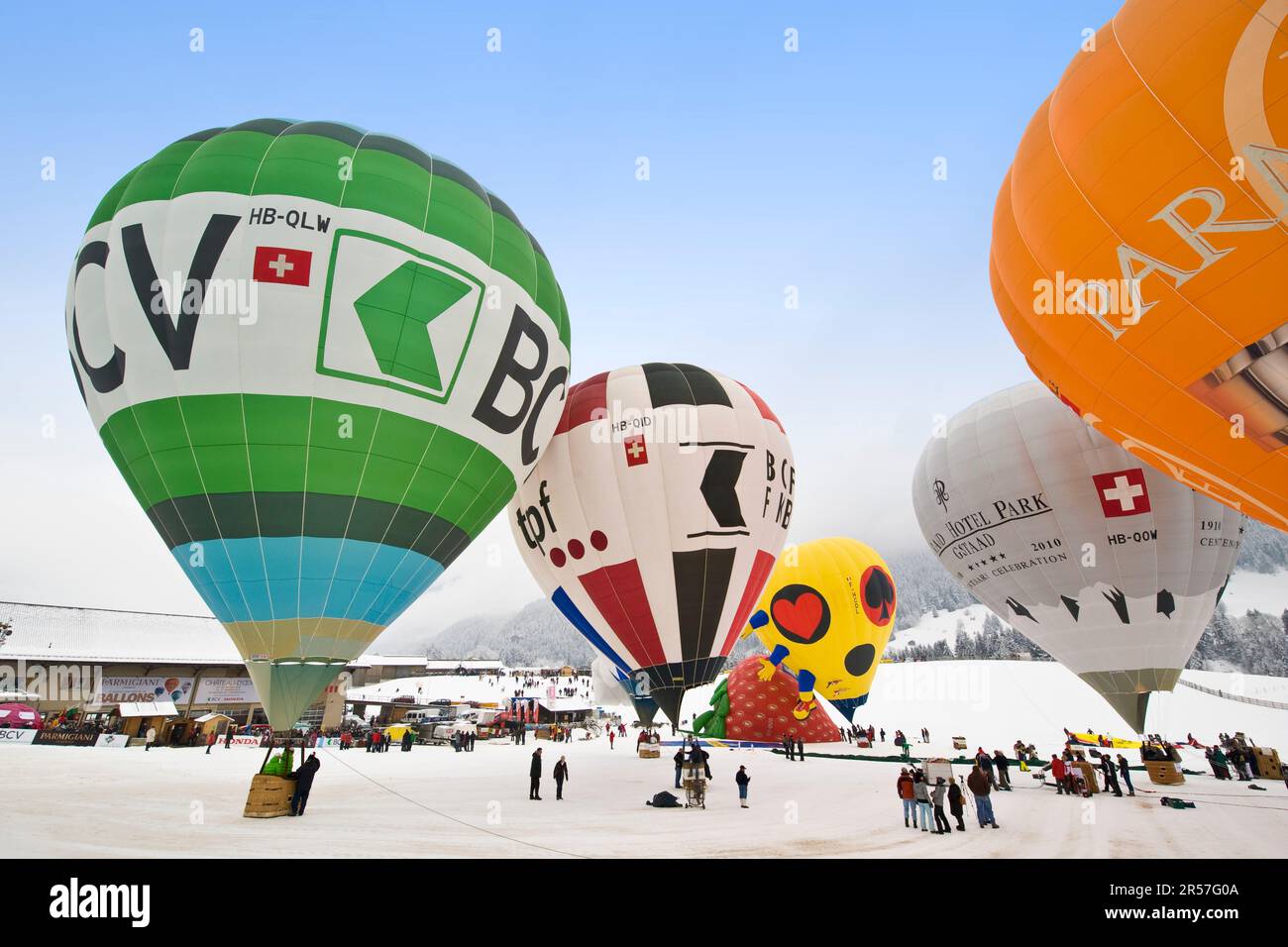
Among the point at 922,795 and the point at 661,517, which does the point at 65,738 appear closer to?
the point at 661,517

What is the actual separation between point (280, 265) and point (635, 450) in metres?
7.98

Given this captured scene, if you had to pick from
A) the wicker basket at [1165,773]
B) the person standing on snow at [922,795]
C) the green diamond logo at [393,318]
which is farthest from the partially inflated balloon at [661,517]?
the wicker basket at [1165,773]

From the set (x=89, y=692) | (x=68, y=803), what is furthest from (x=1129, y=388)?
(x=89, y=692)

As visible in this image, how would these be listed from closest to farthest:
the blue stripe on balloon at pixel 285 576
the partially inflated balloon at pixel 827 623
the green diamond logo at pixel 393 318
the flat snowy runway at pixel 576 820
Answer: the flat snowy runway at pixel 576 820, the blue stripe on balloon at pixel 285 576, the green diamond logo at pixel 393 318, the partially inflated balloon at pixel 827 623

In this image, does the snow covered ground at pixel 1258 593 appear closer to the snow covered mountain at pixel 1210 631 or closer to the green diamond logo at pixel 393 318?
the snow covered mountain at pixel 1210 631

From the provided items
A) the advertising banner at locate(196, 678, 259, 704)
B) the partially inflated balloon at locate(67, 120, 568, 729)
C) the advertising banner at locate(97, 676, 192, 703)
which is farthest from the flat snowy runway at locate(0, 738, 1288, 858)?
the advertising banner at locate(196, 678, 259, 704)

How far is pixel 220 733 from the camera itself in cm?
3086

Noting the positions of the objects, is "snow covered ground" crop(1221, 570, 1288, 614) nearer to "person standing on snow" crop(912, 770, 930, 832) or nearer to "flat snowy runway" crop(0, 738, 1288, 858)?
"flat snowy runway" crop(0, 738, 1288, 858)

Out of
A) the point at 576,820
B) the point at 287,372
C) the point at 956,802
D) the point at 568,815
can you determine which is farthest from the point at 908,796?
the point at 287,372

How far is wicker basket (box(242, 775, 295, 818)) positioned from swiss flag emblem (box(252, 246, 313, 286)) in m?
6.70

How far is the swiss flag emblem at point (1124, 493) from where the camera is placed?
1422 cm

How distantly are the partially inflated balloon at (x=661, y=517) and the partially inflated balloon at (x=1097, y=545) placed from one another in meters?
5.66

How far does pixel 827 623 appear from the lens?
78.0 ft
